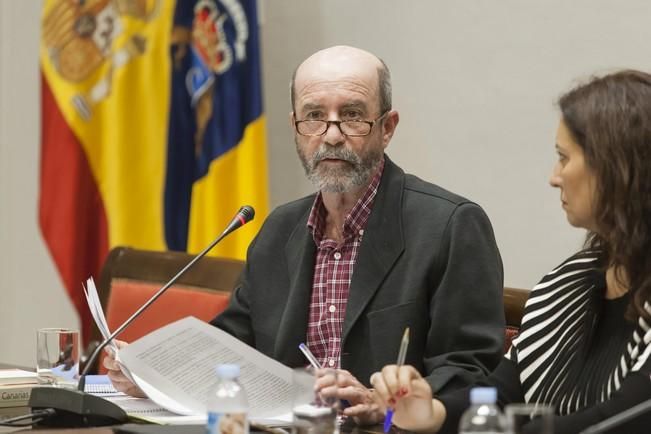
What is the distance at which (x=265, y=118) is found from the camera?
462cm

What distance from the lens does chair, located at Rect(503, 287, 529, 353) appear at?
2554 millimetres

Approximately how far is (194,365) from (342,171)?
25.3 inches

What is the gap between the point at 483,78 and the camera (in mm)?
3779

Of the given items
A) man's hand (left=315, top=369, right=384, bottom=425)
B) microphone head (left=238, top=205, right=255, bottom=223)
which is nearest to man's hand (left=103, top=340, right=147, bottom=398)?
microphone head (left=238, top=205, right=255, bottom=223)

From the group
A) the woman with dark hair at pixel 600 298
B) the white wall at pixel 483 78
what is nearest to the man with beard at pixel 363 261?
the woman with dark hair at pixel 600 298

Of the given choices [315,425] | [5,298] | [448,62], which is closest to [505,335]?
[315,425]

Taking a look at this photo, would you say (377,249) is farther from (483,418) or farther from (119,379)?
(483,418)

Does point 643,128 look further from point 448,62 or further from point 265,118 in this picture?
point 265,118

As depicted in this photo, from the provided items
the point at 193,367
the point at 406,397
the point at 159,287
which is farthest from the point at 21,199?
the point at 406,397

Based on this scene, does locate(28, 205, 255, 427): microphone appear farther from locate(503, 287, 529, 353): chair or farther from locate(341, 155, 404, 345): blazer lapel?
locate(503, 287, 529, 353): chair

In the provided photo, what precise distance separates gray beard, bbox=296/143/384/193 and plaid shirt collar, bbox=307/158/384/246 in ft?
0.09

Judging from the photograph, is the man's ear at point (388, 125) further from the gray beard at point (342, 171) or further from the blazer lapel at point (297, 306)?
the blazer lapel at point (297, 306)

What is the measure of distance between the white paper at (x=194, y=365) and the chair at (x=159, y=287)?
2.64 ft

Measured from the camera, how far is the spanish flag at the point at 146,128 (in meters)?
4.30
